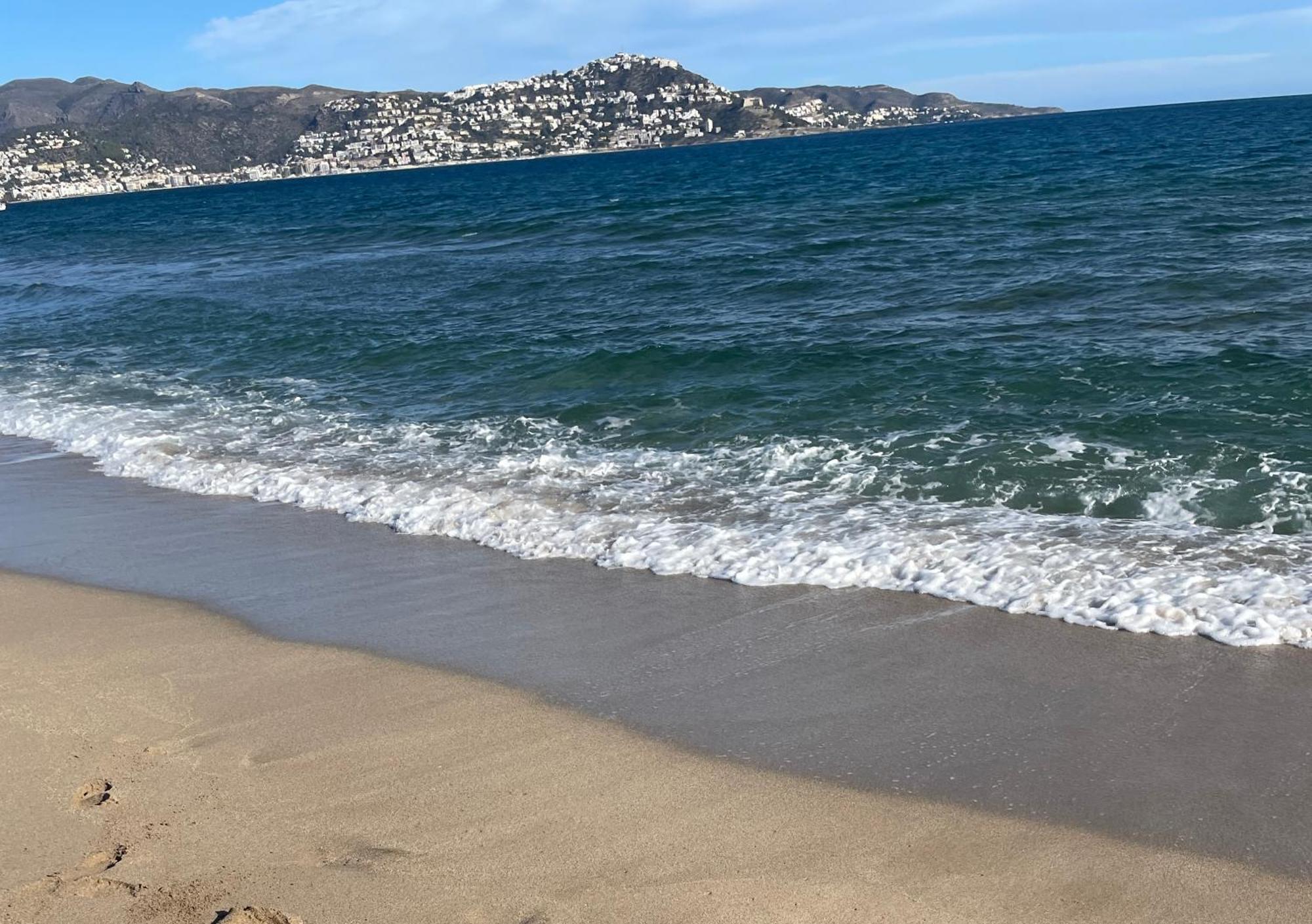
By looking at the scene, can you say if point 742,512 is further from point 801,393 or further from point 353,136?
point 353,136

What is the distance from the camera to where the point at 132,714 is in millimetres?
6105

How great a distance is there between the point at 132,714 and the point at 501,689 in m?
1.98

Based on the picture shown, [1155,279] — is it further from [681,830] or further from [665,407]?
[681,830]

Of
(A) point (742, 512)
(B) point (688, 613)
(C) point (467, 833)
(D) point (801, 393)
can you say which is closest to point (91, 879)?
(C) point (467, 833)

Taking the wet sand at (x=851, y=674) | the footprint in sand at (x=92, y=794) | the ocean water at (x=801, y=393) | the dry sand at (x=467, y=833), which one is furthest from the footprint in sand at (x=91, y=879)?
the ocean water at (x=801, y=393)

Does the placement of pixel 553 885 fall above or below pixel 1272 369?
below

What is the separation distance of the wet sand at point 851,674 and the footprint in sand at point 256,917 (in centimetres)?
198

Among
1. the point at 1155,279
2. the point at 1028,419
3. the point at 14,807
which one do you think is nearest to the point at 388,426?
the point at 1028,419

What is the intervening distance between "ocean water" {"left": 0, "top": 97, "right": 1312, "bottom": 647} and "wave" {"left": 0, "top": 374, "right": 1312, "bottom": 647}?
3 centimetres

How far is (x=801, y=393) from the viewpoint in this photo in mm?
12414

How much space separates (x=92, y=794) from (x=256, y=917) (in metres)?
1.52

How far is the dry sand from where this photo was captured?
4.20m

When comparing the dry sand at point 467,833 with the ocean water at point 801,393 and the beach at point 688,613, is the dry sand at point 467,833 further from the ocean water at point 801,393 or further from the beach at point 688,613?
the ocean water at point 801,393

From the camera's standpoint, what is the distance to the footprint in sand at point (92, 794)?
511 centimetres
